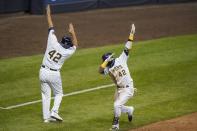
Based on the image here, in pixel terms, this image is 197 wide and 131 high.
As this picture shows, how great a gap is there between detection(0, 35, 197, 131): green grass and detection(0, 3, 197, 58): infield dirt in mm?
1558

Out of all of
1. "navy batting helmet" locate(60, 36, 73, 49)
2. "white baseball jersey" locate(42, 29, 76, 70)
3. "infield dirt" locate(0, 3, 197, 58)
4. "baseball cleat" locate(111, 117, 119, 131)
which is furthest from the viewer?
"infield dirt" locate(0, 3, 197, 58)

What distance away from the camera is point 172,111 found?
47.5 feet

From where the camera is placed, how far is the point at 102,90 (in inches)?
654

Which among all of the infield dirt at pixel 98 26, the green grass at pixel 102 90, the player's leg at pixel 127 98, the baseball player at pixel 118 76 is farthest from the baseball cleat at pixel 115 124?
the infield dirt at pixel 98 26

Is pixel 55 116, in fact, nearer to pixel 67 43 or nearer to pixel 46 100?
pixel 46 100

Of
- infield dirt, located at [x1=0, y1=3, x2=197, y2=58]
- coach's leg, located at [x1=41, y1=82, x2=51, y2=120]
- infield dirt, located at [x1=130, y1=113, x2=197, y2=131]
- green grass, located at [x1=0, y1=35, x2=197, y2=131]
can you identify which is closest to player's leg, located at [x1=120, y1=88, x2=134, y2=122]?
green grass, located at [x1=0, y1=35, x2=197, y2=131]

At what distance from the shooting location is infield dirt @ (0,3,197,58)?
2316cm

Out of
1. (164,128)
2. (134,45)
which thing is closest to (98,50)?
(134,45)

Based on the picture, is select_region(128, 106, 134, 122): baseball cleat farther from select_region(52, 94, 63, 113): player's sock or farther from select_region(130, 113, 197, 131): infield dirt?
select_region(52, 94, 63, 113): player's sock

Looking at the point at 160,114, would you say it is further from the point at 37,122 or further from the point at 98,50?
the point at 98,50

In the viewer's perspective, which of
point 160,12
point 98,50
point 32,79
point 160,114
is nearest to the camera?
point 160,114

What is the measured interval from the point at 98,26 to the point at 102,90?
10.4 metres

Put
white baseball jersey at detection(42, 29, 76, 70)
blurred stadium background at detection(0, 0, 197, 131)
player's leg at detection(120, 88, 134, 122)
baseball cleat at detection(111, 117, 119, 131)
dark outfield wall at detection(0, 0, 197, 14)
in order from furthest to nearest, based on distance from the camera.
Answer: dark outfield wall at detection(0, 0, 197, 14)
blurred stadium background at detection(0, 0, 197, 131)
white baseball jersey at detection(42, 29, 76, 70)
player's leg at detection(120, 88, 134, 122)
baseball cleat at detection(111, 117, 119, 131)

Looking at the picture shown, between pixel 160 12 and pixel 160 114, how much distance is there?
1722 cm
